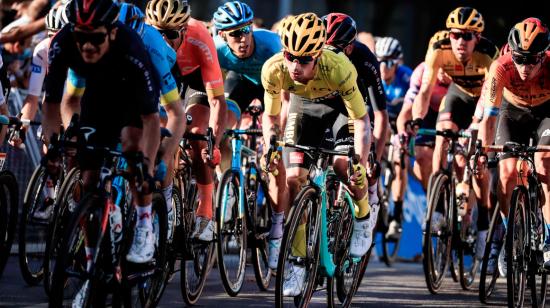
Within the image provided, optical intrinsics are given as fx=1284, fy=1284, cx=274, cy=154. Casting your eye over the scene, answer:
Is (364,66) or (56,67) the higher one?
(364,66)

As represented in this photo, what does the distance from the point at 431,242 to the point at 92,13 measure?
4775 mm

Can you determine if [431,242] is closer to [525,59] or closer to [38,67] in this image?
[525,59]

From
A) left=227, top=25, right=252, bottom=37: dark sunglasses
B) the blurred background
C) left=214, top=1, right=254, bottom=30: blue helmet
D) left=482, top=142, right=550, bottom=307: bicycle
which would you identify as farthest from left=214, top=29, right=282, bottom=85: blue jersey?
the blurred background

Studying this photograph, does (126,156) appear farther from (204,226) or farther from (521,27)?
(521,27)

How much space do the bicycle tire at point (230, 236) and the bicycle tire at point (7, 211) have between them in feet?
4.84

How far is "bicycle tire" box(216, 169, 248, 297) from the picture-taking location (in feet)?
31.0

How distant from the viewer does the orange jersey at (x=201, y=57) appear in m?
9.55

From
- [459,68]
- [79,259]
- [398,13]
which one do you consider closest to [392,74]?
[459,68]

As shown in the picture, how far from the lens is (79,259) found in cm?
692

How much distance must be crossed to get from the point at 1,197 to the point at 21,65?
4209 millimetres

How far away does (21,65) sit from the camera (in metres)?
13.2

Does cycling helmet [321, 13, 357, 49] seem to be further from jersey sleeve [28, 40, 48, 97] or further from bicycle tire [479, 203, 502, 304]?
jersey sleeve [28, 40, 48, 97]

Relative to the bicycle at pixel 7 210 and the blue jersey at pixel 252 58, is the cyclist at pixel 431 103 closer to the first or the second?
the blue jersey at pixel 252 58

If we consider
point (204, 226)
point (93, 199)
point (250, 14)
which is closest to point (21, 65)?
point (250, 14)
